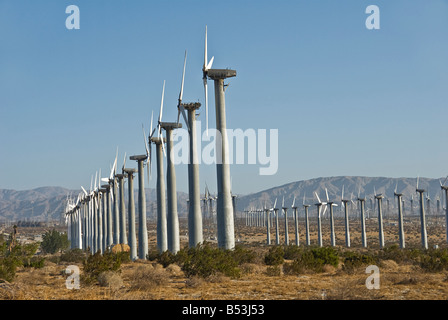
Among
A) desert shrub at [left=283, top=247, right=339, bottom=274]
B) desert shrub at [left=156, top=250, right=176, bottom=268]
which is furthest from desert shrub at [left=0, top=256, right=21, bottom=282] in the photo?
desert shrub at [left=283, top=247, right=339, bottom=274]

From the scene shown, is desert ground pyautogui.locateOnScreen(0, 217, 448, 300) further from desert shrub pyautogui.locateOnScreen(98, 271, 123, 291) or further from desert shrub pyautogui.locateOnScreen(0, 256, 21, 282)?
desert shrub pyautogui.locateOnScreen(0, 256, 21, 282)

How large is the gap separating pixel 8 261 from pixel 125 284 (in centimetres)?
751

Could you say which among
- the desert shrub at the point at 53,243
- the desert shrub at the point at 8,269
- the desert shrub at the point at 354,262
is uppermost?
the desert shrub at the point at 8,269

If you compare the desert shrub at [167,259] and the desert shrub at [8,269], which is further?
the desert shrub at [167,259]

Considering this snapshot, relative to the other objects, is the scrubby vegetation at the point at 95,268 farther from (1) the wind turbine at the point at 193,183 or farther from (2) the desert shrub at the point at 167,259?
(1) the wind turbine at the point at 193,183

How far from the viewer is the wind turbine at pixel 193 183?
48031 millimetres

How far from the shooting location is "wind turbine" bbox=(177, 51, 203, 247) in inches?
1891

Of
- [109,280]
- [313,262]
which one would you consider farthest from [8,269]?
[313,262]

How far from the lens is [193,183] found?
49.2m

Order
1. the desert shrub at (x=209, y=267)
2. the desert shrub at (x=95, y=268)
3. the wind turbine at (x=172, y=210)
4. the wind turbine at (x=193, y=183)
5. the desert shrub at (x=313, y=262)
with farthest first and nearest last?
the wind turbine at (x=172, y=210) → the wind turbine at (x=193, y=183) → the desert shrub at (x=313, y=262) → the desert shrub at (x=209, y=267) → the desert shrub at (x=95, y=268)

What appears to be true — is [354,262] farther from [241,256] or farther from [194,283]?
[194,283]

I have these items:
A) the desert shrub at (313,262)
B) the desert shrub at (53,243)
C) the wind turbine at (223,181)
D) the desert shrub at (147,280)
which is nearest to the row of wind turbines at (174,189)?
the wind turbine at (223,181)
